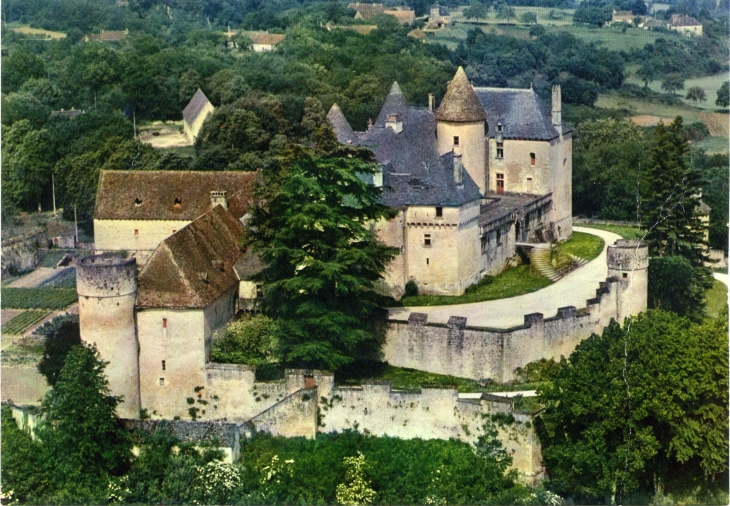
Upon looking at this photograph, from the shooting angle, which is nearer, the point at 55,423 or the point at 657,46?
the point at 55,423

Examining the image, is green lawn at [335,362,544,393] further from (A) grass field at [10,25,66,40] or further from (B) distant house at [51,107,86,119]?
(A) grass field at [10,25,66,40]

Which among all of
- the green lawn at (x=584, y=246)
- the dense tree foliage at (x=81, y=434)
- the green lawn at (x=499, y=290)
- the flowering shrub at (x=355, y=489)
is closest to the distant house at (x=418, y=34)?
the green lawn at (x=584, y=246)

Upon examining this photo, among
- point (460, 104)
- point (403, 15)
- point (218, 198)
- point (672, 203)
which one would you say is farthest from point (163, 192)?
point (403, 15)

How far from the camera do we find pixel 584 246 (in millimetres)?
69750

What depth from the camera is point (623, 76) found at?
125500 millimetres

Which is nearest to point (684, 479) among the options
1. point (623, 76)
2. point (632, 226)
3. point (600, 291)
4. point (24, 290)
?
point (600, 291)

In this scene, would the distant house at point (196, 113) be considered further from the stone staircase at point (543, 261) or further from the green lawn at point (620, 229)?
the stone staircase at point (543, 261)

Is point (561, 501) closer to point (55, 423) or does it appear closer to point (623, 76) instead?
point (55, 423)

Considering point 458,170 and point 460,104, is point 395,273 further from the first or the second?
point 460,104

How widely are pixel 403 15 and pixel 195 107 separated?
2005 inches

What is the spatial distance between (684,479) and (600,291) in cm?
1140

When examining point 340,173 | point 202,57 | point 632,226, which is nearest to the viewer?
point 340,173

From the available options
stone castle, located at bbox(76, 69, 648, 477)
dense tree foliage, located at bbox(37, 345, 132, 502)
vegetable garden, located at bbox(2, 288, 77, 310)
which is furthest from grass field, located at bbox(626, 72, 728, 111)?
dense tree foliage, located at bbox(37, 345, 132, 502)

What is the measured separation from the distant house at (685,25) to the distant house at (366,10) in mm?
33446
